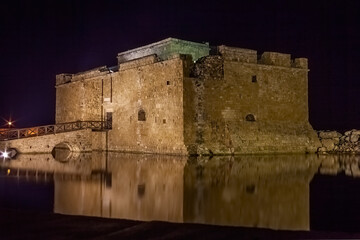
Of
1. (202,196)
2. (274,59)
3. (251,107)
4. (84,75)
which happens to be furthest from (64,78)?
(202,196)

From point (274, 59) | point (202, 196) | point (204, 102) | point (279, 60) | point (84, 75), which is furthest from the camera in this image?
point (84, 75)

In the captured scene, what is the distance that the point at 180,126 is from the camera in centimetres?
1812

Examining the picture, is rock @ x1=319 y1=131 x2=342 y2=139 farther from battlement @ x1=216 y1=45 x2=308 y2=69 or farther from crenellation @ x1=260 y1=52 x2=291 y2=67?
crenellation @ x1=260 y1=52 x2=291 y2=67

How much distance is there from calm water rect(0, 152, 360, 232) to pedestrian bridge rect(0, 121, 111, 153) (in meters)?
8.67

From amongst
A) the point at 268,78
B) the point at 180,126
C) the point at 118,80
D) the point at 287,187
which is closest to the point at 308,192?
the point at 287,187

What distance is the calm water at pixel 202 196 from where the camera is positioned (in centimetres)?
566

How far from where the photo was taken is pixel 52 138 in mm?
20281

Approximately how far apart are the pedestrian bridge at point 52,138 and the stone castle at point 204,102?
1.20 feet

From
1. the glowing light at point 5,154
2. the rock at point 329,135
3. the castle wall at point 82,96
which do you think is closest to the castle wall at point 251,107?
the rock at point 329,135

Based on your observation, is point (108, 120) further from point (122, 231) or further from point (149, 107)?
point (122, 231)

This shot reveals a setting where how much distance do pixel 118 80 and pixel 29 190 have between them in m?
14.9

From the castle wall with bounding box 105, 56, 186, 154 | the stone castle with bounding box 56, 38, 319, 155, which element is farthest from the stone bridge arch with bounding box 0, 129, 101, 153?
the castle wall with bounding box 105, 56, 186, 154

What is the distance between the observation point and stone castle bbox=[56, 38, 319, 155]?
60.7 feet

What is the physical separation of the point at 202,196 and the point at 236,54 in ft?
44.7
